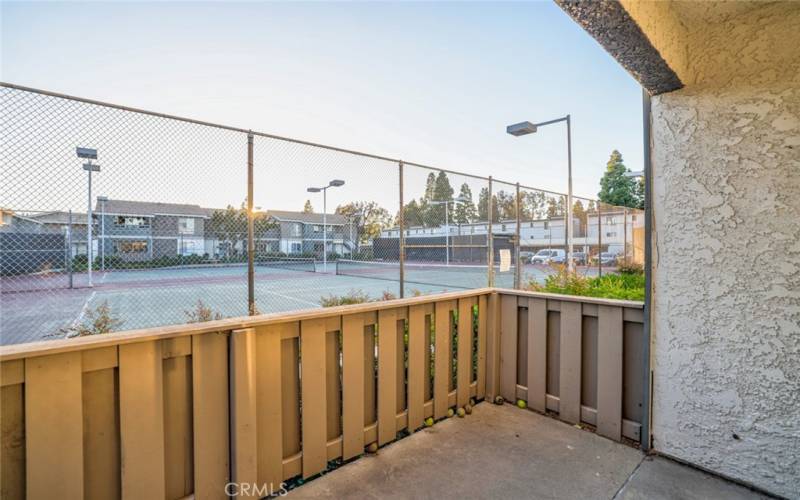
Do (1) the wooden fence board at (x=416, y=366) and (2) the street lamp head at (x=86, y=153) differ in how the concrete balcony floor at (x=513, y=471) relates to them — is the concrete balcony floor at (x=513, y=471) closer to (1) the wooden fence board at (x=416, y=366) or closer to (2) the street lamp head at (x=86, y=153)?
(1) the wooden fence board at (x=416, y=366)

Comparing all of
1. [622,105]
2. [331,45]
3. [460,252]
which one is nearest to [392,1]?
[331,45]

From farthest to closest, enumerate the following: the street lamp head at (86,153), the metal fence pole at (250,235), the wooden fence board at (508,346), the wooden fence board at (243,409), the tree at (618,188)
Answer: the tree at (618,188), the wooden fence board at (508,346), the metal fence pole at (250,235), the street lamp head at (86,153), the wooden fence board at (243,409)

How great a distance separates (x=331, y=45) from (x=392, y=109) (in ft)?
7.50

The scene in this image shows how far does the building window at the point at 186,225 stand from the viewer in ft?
16.9

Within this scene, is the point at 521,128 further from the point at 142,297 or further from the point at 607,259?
the point at 142,297

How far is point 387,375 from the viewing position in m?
2.36

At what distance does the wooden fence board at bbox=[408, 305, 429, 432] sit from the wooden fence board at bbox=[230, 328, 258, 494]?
114cm

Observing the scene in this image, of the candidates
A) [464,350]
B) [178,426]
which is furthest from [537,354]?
[178,426]

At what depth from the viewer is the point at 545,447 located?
2.32 m

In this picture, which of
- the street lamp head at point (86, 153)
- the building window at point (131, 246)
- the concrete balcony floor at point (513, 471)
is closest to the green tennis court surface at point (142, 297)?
the building window at point (131, 246)

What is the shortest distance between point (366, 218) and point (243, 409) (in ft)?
15.0

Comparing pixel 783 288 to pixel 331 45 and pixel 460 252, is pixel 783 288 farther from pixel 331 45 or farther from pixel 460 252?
pixel 460 252

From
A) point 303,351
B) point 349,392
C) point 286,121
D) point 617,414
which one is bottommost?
point 617,414

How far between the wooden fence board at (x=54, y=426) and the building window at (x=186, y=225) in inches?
171
